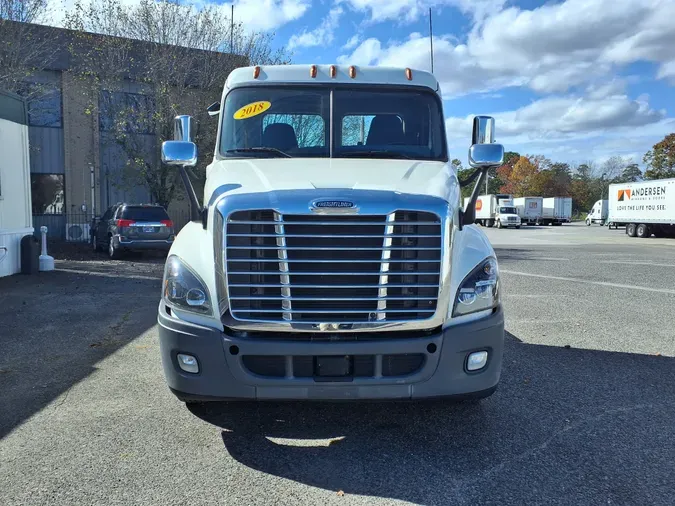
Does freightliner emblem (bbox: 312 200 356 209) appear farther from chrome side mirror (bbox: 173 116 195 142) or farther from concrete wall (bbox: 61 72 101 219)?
concrete wall (bbox: 61 72 101 219)

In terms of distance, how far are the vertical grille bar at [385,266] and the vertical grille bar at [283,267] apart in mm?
556

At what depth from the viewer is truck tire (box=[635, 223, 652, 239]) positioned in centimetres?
3356

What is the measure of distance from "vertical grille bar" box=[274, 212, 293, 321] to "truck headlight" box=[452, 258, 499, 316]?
1.03 metres

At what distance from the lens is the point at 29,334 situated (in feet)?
22.7

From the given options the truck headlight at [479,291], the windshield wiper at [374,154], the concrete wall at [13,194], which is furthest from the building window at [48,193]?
the truck headlight at [479,291]

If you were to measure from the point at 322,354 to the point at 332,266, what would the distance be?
1.79 feet

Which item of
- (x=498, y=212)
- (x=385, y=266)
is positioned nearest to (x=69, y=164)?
(x=385, y=266)

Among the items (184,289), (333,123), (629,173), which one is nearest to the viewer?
(184,289)

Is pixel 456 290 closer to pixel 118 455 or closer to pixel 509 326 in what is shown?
pixel 118 455

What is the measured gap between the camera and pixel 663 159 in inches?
2640

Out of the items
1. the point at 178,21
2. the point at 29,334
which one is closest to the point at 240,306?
the point at 29,334

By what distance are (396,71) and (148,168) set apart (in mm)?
18353

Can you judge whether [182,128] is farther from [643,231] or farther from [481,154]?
[643,231]

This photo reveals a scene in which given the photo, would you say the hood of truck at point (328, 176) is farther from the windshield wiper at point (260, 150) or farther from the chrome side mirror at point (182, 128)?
the chrome side mirror at point (182, 128)
